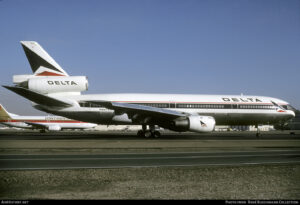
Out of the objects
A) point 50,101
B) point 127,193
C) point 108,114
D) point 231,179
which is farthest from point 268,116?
point 127,193

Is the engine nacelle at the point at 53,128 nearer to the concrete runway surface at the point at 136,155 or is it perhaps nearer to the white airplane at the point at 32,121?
the white airplane at the point at 32,121

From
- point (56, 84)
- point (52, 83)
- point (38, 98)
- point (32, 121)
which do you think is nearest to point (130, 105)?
point (56, 84)

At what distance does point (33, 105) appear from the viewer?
23.8 m

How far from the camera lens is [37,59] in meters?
24.1

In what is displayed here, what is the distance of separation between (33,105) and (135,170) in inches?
730

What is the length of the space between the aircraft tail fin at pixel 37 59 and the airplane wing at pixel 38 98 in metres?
2.61

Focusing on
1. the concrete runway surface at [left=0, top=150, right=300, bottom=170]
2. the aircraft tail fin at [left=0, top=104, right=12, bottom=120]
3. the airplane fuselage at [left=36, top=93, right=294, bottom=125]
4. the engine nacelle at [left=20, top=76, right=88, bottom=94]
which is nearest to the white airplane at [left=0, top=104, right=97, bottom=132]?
the aircraft tail fin at [left=0, top=104, right=12, bottom=120]

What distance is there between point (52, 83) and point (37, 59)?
97.5 inches

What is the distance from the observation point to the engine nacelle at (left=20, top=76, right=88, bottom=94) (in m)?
23.6

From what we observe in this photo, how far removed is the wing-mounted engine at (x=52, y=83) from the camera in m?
23.7

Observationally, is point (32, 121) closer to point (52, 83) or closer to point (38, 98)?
point (52, 83)

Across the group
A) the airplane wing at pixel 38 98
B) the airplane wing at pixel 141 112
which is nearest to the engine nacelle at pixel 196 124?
the airplane wing at pixel 141 112

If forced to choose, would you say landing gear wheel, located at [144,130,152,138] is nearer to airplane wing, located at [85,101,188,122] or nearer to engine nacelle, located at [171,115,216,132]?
airplane wing, located at [85,101,188,122]

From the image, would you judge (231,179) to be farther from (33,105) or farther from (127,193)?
(33,105)
